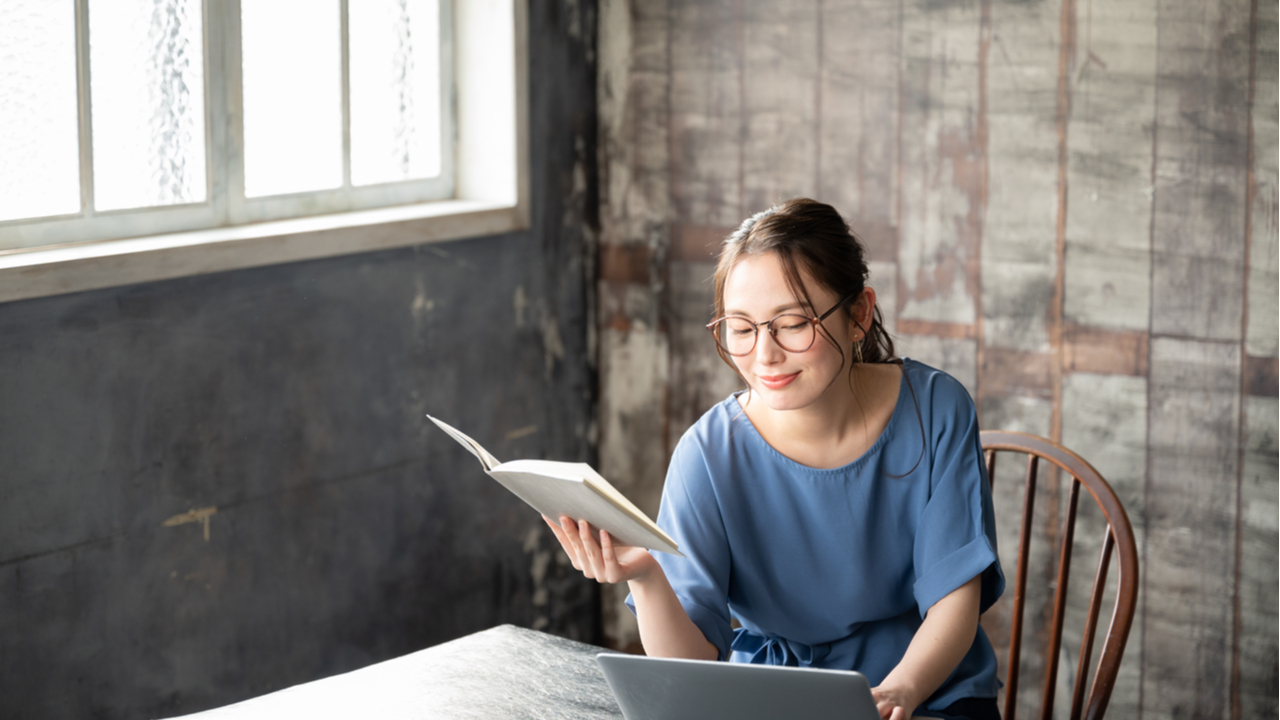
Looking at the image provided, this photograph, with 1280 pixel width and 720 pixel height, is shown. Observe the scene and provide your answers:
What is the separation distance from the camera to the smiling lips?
5.27 ft

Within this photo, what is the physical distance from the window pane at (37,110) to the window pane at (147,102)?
0.05 m

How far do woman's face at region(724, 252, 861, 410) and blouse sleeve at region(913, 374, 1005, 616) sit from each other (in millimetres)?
186

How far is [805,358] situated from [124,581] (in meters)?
1.43

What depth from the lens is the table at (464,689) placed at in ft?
4.79

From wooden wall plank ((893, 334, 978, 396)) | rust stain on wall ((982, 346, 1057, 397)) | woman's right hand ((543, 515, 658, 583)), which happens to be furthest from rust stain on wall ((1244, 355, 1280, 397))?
woman's right hand ((543, 515, 658, 583))

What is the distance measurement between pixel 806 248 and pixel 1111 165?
1.22m

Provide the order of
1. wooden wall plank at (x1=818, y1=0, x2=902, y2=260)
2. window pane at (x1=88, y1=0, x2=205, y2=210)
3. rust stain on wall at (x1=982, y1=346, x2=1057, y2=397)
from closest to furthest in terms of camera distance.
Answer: window pane at (x1=88, y1=0, x2=205, y2=210) → rust stain on wall at (x1=982, y1=346, x2=1057, y2=397) → wooden wall plank at (x1=818, y1=0, x2=902, y2=260)

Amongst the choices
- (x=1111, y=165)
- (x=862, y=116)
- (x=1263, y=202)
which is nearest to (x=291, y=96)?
(x=862, y=116)

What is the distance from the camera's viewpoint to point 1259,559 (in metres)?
2.45

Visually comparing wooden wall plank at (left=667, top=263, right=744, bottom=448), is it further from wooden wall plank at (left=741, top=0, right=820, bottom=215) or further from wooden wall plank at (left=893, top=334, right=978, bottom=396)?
wooden wall plank at (left=893, top=334, right=978, bottom=396)

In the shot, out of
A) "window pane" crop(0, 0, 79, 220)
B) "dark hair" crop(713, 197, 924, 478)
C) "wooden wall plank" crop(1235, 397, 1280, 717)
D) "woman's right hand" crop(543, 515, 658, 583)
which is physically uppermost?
"window pane" crop(0, 0, 79, 220)

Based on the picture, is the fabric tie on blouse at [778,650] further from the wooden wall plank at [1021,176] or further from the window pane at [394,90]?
the window pane at [394,90]

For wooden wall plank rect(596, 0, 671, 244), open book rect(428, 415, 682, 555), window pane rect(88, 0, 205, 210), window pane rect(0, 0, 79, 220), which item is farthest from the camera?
wooden wall plank rect(596, 0, 671, 244)

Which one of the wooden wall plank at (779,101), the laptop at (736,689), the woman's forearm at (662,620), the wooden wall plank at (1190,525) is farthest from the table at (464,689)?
the wooden wall plank at (779,101)
